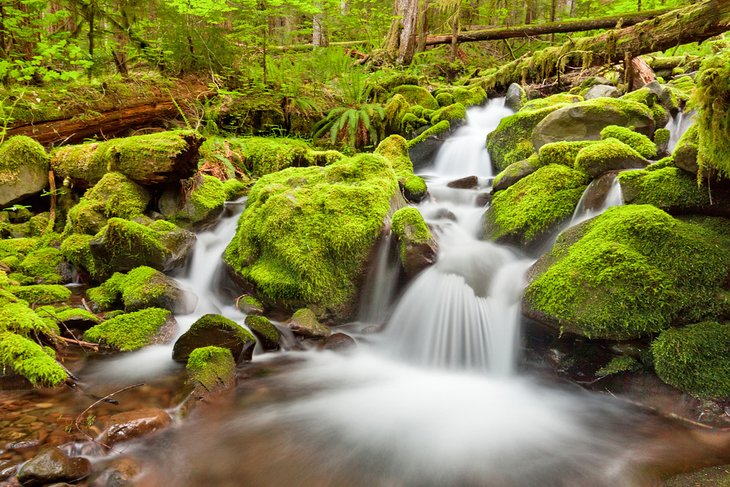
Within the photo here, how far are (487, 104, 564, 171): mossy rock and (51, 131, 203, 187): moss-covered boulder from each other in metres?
4.93

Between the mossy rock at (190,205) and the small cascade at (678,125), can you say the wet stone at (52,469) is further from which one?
the small cascade at (678,125)

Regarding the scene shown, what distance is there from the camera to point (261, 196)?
5.84 m

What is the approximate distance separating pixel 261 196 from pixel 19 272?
3013 mm

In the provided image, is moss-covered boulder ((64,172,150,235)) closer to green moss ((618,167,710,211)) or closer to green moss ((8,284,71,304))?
green moss ((8,284,71,304))

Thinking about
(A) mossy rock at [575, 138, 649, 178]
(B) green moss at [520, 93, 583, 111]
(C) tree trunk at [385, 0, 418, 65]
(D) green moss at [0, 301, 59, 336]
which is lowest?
(D) green moss at [0, 301, 59, 336]

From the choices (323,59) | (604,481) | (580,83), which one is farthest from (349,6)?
(604,481)

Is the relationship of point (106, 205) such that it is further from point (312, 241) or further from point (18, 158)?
point (312, 241)

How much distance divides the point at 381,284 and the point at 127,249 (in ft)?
10.0

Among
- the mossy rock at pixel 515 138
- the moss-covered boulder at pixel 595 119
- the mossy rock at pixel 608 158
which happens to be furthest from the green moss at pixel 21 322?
the mossy rock at pixel 515 138

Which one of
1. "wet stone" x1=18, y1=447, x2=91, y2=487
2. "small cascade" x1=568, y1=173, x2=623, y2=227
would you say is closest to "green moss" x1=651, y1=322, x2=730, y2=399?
"small cascade" x1=568, y1=173, x2=623, y2=227

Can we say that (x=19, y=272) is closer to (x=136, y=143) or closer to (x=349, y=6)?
(x=136, y=143)

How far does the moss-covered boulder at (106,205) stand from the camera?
583cm

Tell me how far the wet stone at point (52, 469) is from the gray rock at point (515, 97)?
9533 millimetres

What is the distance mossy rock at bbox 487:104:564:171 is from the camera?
24.1 feet
